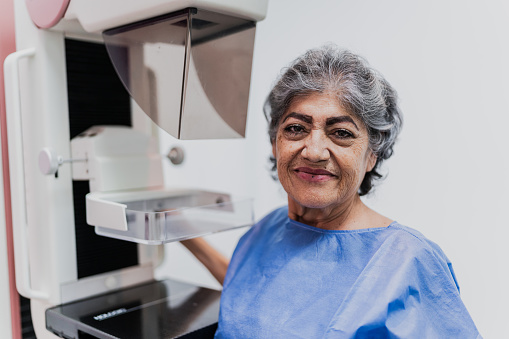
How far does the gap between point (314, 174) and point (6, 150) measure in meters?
0.88

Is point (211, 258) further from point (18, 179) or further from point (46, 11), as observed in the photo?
point (46, 11)

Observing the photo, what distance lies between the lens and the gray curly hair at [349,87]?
110 cm

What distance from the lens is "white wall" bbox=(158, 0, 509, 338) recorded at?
132cm

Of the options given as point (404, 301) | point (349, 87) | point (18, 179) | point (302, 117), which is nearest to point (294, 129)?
point (302, 117)

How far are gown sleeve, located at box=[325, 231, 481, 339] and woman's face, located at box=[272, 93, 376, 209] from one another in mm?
177

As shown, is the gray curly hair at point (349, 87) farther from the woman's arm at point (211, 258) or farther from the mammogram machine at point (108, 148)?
the woman's arm at point (211, 258)

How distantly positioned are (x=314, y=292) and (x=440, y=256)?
0.96ft

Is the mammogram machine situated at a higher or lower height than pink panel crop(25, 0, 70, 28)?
lower

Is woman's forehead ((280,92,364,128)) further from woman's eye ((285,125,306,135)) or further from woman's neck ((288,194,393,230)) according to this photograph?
woman's neck ((288,194,393,230))

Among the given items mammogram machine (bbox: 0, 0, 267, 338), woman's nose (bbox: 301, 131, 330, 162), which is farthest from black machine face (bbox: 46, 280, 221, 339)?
woman's nose (bbox: 301, 131, 330, 162)

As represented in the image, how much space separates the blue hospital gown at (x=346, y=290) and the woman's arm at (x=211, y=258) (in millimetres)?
209

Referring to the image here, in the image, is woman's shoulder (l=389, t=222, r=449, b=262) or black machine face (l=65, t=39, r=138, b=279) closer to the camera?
woman's shoulder (l=389, t=222, r=449, b=262)

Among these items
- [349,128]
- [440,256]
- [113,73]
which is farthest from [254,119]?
[440,256]

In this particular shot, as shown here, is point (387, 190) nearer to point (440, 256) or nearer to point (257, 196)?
point (440, 256)
